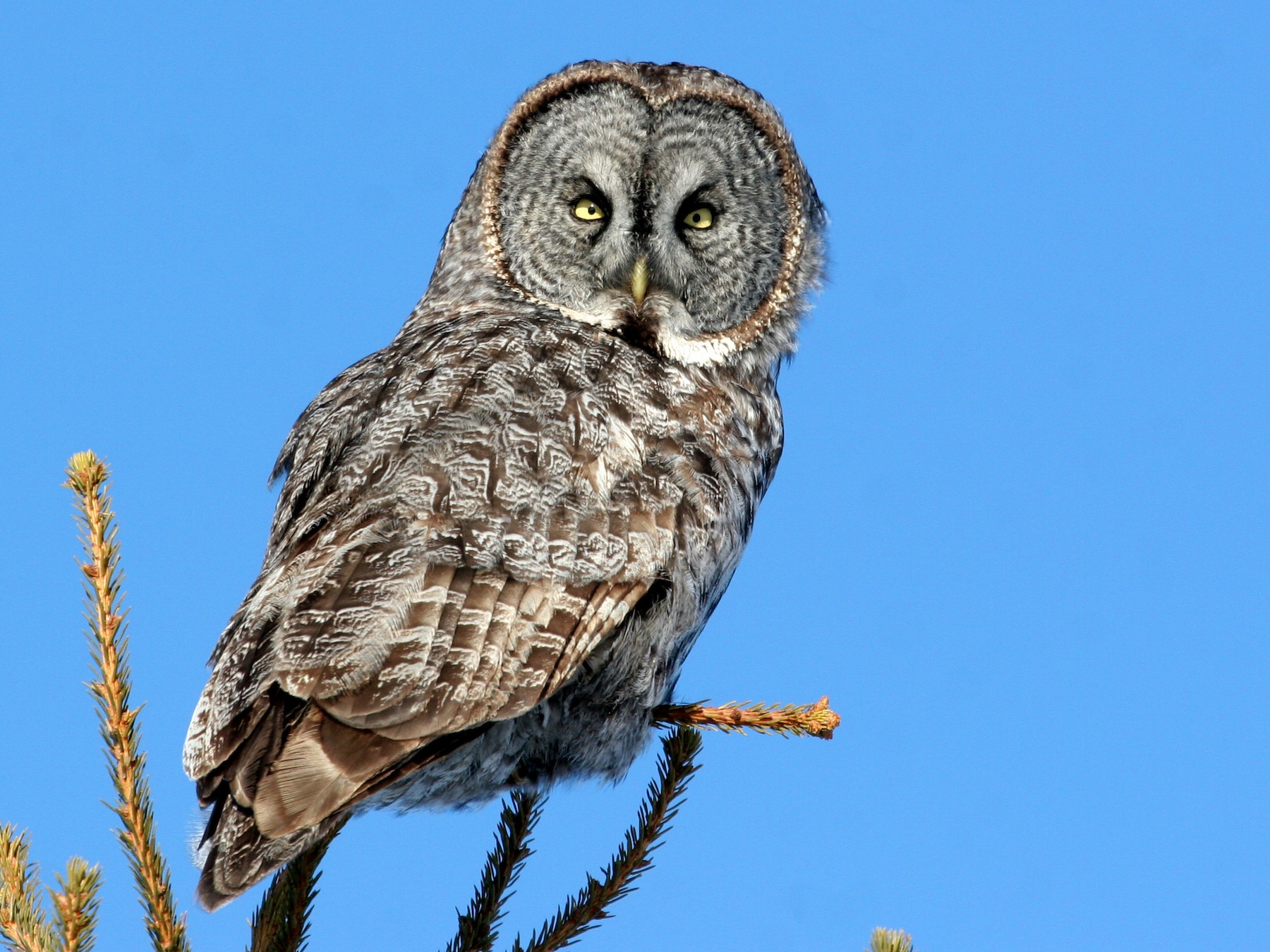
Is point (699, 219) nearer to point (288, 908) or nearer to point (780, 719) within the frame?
point (780, 719)

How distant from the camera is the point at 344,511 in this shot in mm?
3406

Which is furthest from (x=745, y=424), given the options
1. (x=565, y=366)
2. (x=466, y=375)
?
(x=466, y=375)

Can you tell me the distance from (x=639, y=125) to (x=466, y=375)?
1.36 m

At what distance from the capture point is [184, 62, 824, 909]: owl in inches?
119

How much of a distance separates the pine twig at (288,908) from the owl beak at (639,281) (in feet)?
6.38

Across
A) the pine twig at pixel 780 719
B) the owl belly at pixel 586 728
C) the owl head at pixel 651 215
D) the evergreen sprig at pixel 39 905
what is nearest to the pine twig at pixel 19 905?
the evergreen sprig at pixel 39 905

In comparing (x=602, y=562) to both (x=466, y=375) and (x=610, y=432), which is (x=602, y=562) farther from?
(x=466, y=375)

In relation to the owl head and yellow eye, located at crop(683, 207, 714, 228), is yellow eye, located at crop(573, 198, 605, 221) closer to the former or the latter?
the owl head

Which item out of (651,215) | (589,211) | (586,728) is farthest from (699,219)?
(586,728)

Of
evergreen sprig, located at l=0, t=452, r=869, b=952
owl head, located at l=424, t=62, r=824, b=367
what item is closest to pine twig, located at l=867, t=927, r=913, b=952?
evergreen sprig, located at l=0, t=452, r=869, b=952

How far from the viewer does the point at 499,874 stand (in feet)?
11.4

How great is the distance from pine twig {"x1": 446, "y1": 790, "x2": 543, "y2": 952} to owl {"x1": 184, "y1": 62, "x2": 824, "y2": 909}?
153 mm

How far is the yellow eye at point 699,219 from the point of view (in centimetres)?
460

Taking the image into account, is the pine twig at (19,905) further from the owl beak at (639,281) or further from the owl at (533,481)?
the owl beak at (639,281)
